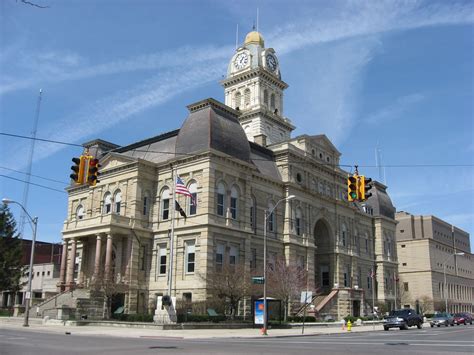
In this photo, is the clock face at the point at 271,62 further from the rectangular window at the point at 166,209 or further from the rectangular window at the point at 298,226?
the rectangular window at the point at 166,209

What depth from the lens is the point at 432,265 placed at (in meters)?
111

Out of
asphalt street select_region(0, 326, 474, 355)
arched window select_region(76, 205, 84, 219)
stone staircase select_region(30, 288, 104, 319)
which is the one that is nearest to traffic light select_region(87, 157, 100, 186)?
asphalt street select_region(0, 326, 474, 355)

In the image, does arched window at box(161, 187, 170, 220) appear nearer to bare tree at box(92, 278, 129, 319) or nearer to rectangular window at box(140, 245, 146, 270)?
rectangular window at box(140, 245, 146, 270)

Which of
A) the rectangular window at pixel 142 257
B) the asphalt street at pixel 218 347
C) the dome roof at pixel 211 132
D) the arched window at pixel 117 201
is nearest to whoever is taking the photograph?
the asphalt street at pixel 218 347

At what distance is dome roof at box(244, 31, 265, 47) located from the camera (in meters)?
87.7

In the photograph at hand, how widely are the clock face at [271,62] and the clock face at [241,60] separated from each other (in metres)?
3.74

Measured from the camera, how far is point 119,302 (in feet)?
164

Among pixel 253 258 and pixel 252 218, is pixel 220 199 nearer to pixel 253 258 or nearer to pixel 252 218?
pixel 252 218

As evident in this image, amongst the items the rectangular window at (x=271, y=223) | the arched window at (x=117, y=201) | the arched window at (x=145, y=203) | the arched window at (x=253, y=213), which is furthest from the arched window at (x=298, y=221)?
the arched window at (x=117, y=201)

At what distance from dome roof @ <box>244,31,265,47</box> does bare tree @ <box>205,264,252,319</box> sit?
51362mm

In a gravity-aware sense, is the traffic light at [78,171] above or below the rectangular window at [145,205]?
below

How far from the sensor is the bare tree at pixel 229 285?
4519 cm

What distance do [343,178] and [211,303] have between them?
33.9 metres

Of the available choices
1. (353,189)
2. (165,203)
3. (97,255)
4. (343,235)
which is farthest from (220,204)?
(353,189)
